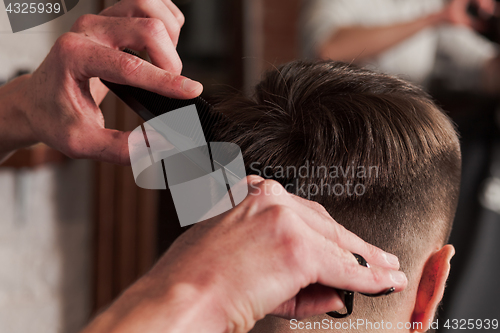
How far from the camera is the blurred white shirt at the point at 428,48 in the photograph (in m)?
2.11

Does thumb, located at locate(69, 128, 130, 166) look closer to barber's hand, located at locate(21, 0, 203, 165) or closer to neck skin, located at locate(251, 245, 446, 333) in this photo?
barber's hand, located at locate(21, 0, 203, 165)

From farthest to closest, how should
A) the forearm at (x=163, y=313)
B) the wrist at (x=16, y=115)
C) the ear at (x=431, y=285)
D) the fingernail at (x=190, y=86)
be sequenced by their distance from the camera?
the wrist at (x=16, y=115)
the ear at (x=431, y=285)
the fingernail at (x=190, y=86)
the forearm at (x=163, y=313)

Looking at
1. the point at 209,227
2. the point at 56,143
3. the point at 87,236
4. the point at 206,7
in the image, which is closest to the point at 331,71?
the point at 209,227

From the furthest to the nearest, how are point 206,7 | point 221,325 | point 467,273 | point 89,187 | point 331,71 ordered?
point 206,7 < point 89,187 < point 467,273 < point 331,71 < point 221,325

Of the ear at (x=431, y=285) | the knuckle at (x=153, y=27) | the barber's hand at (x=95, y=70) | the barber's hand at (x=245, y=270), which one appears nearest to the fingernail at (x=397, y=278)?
the barber's hand at (x=245, y=270)

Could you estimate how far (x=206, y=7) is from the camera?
2.27 meters

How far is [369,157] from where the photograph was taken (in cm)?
64

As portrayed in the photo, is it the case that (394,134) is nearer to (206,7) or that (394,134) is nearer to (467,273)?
(467,273)

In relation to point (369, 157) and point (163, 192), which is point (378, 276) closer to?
point (369, 157)

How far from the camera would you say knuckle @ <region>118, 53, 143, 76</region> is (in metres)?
0.64

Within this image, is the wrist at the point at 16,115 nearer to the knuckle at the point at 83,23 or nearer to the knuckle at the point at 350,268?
the knuckle at the point at 83,23

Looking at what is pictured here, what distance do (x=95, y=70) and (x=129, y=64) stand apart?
79 millimetres

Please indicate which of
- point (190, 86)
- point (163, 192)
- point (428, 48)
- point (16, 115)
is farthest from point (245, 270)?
point (428, 48)

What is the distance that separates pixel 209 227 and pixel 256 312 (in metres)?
0.11
